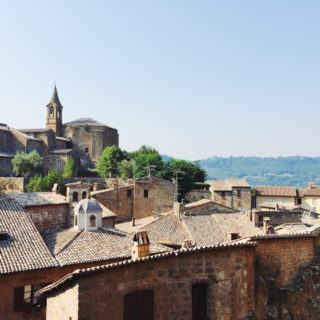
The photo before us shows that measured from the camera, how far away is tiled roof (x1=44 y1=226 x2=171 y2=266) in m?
19.6

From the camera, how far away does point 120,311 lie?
10.3 meters

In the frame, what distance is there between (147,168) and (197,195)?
934 centimetres

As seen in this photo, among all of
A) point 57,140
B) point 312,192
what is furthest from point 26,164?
point 312,192

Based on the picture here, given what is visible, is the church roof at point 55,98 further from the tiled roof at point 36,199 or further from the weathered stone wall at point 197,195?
the tiled roof at point 36,199

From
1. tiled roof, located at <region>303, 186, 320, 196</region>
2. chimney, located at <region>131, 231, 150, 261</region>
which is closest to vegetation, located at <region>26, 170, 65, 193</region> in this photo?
chimney, located at <region>131, 231, 150, 261</region>

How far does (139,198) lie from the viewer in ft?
148

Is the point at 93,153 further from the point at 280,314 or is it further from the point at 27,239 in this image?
the point at 280,314

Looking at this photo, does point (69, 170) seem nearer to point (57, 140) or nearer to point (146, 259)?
point (57, 140)

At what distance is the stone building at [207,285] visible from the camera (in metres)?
10.2

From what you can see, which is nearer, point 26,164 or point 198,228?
point 198,228

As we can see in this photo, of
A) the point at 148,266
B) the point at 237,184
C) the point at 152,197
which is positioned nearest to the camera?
the point at 148,266

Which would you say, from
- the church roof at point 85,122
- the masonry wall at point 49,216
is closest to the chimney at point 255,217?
the masonry wall at point 49,216

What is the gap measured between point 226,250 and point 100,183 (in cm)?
4584

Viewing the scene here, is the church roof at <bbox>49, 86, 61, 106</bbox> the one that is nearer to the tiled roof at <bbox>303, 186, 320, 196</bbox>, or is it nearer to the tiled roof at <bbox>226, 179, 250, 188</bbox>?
the tiled roof at <bbox>226, 179, 250, 188</bbox>
